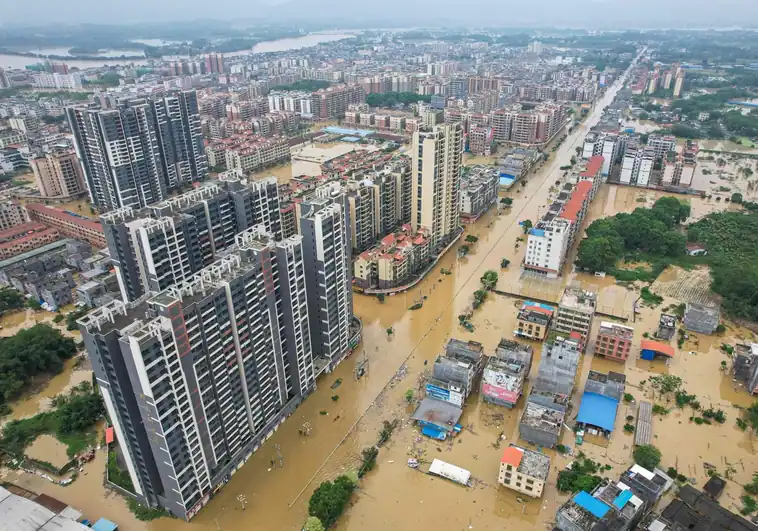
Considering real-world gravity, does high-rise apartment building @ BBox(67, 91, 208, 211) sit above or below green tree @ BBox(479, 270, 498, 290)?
above

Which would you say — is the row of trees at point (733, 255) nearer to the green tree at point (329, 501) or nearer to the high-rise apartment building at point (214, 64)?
the green tree at point (329, 501)

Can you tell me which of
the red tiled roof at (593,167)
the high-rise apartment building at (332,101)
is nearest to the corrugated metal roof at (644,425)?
the red tiled roof at (593,167)

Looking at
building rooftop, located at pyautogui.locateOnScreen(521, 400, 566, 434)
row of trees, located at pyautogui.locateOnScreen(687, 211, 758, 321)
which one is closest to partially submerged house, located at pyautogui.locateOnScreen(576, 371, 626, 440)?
building rooftop, located at pyautogui.locateOnScreen(521, 400, 566, 434)

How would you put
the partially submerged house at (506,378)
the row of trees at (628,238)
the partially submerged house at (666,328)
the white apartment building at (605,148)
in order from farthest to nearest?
the white apartment building at (605,148), the row of trees at (628,238), the partially submerged house at (666,328), the partially submerged house at (506,378)

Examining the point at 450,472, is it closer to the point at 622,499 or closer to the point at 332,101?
the point at 622,499

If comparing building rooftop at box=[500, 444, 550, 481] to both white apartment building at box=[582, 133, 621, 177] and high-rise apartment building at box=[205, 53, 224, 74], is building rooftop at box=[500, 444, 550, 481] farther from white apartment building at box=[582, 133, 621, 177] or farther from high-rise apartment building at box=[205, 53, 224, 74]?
high-rise apartment building at box=[205, 53, 224, 74]

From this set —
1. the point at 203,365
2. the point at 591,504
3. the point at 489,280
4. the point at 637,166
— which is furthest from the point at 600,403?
the point at 637,166

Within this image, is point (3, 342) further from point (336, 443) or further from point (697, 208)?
point (697, 208)
